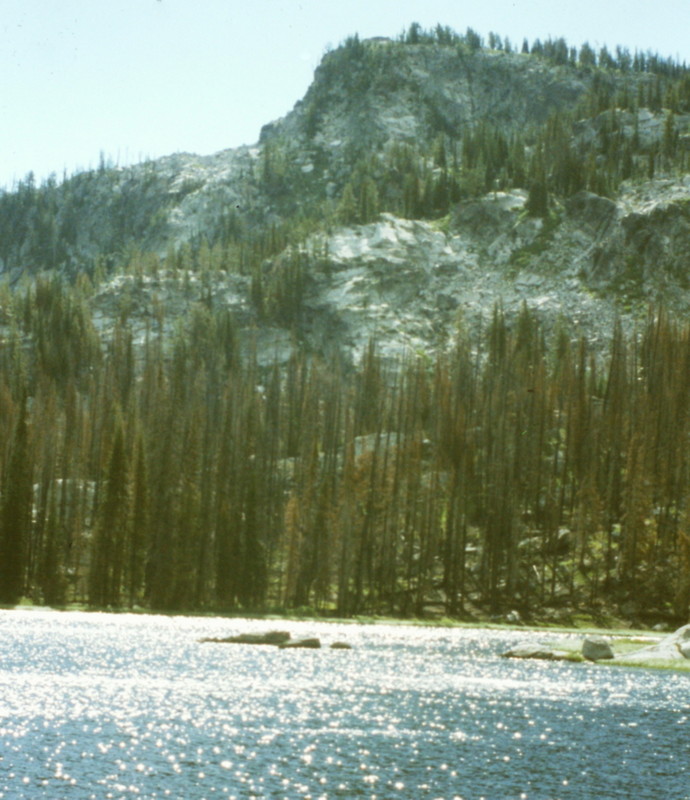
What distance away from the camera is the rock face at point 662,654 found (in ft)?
229

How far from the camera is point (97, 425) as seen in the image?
152m

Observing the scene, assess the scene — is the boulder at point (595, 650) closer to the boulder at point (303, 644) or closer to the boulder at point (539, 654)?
the boulder at point (539, 654)

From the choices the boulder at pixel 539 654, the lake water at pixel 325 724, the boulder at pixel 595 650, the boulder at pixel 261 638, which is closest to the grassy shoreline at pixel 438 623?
the boulder at pixel 595 650

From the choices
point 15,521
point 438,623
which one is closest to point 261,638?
point 438,623

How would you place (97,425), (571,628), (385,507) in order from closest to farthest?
(571,628)
(385,507)
(97,425)

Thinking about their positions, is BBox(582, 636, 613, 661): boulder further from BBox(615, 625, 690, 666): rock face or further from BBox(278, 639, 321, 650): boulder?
BBox(278, 639, 321, 650): boulder

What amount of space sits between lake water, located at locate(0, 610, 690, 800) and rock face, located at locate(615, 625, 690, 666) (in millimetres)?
3293

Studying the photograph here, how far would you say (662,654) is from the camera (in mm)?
70875

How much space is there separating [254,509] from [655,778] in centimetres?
7873

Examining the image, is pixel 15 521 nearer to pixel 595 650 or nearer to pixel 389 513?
pixel 389 513

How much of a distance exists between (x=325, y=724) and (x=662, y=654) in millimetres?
35764

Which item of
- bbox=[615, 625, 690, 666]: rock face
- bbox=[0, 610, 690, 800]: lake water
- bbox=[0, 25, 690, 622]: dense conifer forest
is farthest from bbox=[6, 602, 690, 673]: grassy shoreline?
bbox=[0, 610, 690, 800]: lake water

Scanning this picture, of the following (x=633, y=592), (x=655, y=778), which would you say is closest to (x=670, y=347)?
(x=633, y=592)

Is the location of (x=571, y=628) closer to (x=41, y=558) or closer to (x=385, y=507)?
(x=385, y=507)
